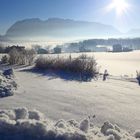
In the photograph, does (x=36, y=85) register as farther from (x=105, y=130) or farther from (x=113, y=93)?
(x=105, y=130)

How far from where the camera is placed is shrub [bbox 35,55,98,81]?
10312 millimetres

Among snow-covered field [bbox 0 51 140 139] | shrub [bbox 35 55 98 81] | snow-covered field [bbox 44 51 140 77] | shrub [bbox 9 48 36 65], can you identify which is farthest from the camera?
snow-covered field [bbox 44 51 140 77]

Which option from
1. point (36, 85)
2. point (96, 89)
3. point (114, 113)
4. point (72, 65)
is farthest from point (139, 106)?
point (72, 65)

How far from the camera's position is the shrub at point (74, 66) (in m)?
10.3

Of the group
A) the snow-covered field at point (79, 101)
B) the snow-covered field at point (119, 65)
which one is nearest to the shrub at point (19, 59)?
the snow-covered field at point (119, 65)

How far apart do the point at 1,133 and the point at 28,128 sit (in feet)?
0.81

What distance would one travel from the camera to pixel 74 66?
35.1 ft

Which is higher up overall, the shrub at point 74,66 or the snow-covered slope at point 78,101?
the shrub at point 74,66

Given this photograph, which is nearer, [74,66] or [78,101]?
[78,101]

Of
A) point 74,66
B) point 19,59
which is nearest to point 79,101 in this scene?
point 74,66

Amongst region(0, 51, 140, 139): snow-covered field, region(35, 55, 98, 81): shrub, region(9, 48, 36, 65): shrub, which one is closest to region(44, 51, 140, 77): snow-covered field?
region(35, 55, 98, 81): shrub

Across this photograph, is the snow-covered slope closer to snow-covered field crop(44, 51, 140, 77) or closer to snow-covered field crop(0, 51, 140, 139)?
A: snow-covered field crop(0, 51, 140, 139)

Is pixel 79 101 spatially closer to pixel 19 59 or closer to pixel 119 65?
pixel 19 59

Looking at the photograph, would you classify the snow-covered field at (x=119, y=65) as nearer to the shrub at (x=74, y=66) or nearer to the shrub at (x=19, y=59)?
the shrub at (x=74, y=66)
